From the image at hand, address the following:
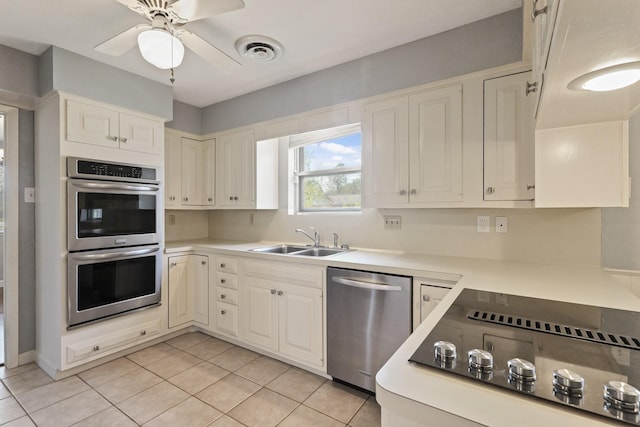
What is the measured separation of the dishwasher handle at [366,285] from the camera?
191 centimetres

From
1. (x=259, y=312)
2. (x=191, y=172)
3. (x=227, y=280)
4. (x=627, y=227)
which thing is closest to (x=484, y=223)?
(x=627, y=227)

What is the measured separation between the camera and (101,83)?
Answer: 2.53 m

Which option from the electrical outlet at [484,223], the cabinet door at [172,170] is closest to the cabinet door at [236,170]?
the cabinet door at [172,170]

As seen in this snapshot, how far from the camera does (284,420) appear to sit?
1849 mm

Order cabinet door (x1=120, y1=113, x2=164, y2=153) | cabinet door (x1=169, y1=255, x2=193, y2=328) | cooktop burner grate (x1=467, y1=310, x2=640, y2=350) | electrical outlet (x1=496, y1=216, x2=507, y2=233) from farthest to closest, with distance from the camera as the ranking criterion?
cabinet door (x1=169, y1=255, x2=193, y2=328) → cabinet door (x1=120, y1=113, x2=164, y2=153) → electrical outlet (x1=496, y1=216, x2=507, y2=233) → cooktop burner grate (x1=467, y1=310, x2=640, y2=350)

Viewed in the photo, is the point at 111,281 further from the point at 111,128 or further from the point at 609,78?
the point at 609,78

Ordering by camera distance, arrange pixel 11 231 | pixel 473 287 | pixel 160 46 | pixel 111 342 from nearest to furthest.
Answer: pixel 473 287 < pixel 160 46 < pixel 11 231 < pixel 111 342

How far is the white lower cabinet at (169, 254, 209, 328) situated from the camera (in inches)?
119

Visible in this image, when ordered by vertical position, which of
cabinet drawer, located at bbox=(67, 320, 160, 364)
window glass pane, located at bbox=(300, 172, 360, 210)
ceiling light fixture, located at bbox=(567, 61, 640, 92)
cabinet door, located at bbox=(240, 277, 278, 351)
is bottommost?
cabinet drawer, located at bbox=(67, 320, 160, 364)

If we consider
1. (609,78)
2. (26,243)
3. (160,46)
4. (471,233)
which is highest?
(160,46)

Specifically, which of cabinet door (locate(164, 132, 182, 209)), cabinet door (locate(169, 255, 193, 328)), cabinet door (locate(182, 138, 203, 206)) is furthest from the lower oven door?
cabinet door (locate(182, 138, 203, 206))

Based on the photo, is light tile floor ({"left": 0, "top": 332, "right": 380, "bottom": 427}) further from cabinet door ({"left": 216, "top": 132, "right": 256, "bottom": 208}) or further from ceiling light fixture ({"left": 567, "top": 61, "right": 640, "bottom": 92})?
ceiling light fixture ({"left": 567, "top": 61, "right": 640, "bottom": 92})

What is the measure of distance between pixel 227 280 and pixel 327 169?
1.46 m

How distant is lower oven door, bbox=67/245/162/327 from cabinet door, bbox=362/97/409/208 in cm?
207
